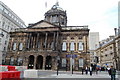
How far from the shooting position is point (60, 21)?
46281 mm

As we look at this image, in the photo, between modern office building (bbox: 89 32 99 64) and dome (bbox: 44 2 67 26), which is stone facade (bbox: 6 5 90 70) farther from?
modern office building (bbox: 89 32 99 64)

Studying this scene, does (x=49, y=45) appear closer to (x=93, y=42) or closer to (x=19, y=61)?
(x=19, y=61)

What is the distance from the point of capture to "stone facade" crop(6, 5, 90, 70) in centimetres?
3544

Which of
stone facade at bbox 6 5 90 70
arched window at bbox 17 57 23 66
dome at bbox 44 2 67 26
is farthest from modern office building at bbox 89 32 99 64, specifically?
arched window at bbox 17 57 23 66

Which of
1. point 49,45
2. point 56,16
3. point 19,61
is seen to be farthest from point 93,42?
point 19,61

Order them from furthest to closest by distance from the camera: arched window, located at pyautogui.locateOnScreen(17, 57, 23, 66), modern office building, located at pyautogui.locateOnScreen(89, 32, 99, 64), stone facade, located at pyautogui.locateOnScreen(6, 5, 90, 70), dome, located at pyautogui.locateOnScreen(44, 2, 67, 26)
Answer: modern office building, located at pyautogui.locateOnScreen(89, 32, 99, 64) → dome, located at pyautogui.locateOnScreen(44, 2, 67, 26) → arched window, located at pyautogui.locateOnScreen(17, 57, 23, 66) → stone facade, located at pyautogui.locateOnScreen(6, 5, 90, 70)

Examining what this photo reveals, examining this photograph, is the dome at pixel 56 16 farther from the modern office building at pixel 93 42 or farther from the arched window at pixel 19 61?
the modern office building at pixel 93 42

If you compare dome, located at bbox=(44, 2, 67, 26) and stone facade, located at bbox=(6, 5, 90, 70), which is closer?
stone facade, located at bbox=(6, 5, 90, 70)

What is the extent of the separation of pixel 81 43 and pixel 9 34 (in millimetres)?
28762

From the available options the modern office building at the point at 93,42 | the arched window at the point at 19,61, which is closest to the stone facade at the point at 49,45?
the arched window at the point at 19,61

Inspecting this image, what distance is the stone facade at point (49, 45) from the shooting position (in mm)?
35438

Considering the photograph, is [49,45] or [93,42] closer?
[49,45]

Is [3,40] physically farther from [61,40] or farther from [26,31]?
[61,40]

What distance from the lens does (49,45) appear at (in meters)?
38.8
